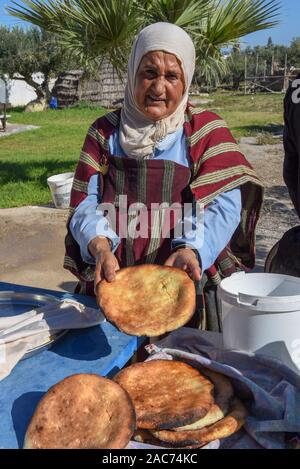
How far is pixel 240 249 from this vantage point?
2293 millimetres

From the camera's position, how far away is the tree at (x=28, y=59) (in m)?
25.8

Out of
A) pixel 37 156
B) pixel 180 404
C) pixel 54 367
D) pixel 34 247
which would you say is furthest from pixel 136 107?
pixel 37 156

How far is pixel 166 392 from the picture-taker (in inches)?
56.4

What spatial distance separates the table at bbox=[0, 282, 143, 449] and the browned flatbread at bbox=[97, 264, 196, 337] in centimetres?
20

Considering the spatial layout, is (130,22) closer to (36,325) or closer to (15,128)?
(36,325)

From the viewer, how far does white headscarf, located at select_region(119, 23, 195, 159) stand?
195cm

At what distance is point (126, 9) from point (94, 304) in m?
5.01

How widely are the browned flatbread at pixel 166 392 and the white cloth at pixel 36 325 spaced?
37cm

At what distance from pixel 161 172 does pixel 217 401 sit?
3.24 ft

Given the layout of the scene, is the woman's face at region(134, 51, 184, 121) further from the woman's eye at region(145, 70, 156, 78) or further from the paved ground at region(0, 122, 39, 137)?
the paved ground at region(0, 122, 39, 137)

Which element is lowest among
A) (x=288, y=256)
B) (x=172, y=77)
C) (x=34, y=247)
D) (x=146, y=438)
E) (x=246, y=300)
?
(x=34, y=247)

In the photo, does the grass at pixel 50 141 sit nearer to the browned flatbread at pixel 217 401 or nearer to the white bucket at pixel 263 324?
the white bucket at pixel 263 324
